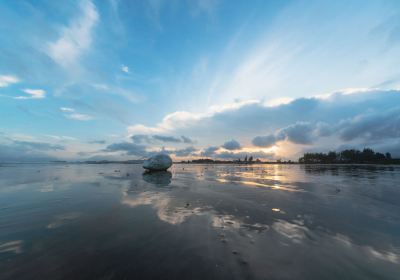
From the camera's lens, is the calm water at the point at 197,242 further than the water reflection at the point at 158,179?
No

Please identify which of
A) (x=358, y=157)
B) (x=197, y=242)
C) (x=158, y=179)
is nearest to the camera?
(x=197, y=242)

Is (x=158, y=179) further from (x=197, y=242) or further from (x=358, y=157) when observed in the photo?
(x=358, y=157)

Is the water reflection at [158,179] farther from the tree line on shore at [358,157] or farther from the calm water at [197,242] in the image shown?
the tree line on shore at [358,157]

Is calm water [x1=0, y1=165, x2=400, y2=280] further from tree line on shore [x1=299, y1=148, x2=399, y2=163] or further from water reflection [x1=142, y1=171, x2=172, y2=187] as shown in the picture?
tree line on shore [x1=299, y1=148, x2=399, y2=163]

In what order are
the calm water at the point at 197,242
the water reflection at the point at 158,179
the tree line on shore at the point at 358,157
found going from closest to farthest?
1. the calm water at the point at 197,242
2. the water reflection at the point at 158,179
3. the tree line on shore at the point at 358,157

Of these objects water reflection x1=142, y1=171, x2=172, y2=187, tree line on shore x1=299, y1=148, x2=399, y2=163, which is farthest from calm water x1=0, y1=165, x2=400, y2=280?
tree line on shore x1=299, y1=148, x2=399, y2=163

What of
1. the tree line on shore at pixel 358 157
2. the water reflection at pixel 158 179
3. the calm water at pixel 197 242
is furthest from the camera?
the tree line on shore at pixel 358 157

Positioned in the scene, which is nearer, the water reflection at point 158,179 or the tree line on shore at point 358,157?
the water reflection at point 158,179

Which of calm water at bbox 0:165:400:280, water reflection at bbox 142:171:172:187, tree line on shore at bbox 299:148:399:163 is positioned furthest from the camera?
tree line on shore at bbox 299:148:399:163

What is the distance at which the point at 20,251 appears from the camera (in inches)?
225

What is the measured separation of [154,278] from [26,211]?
10.4m

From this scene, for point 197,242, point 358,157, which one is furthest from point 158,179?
point 358,157

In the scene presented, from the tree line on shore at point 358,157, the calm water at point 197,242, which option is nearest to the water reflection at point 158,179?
the calm water at point 197,242

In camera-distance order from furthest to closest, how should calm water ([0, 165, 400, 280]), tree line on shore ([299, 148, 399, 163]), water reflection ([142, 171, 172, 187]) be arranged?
tree line on shore ([299, 148, 399, 163])
water reflection ([142, 171, 172, 187])
calm water ([0, 165, 400, 280])
